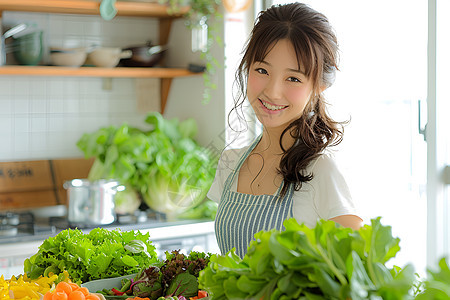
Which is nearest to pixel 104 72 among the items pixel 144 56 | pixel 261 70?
pixel 144 56

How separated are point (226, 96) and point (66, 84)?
3.30ft

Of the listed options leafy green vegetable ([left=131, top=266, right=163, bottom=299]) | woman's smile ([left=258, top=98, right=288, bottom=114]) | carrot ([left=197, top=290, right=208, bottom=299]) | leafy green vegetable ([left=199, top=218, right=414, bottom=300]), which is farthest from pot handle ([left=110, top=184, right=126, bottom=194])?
leafy green vegetable ([left=199, top=218, right=414, bottom=300])

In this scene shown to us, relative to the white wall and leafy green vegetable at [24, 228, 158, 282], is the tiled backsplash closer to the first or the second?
the white wall

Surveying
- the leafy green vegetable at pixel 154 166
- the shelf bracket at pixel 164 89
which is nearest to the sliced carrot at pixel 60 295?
the leafy green vegetable at pixel 154 166

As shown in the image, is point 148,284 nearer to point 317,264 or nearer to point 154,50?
point 317,264

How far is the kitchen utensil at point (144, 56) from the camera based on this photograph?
3465mm

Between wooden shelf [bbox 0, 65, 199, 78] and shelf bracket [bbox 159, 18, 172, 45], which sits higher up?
shelf bracket [bbox 159, 18, 172, 45]

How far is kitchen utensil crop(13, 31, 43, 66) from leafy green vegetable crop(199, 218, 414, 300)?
2.65m

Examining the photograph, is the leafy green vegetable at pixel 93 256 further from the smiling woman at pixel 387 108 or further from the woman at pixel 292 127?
the smiling woman at pixel 387 108

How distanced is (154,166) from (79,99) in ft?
2.52

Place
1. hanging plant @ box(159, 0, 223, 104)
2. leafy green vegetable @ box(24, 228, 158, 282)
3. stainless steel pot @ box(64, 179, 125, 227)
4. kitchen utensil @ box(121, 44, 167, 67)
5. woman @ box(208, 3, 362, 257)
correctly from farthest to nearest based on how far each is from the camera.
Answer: kitchen utensil @ box(121, 44, 167, 67), hanging plant @ box(159, 0, 223, 104), stainless steel pot @ box(64, 179, 125, 227), woman @ box(208, 3, 362, 257), leafy green vegetable @ box(24, 228, 158, 282)

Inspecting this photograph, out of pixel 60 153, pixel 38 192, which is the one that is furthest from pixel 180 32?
pixel 38 192

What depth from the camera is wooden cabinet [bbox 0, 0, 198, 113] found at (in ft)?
10.1

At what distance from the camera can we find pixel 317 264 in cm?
81
